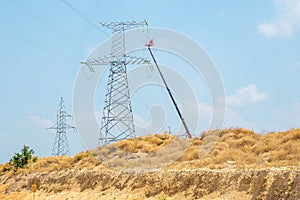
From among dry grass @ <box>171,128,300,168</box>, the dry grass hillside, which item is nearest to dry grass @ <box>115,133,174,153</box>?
the dry grass hillside

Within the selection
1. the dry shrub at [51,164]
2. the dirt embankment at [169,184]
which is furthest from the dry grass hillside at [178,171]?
the dry shrub at [51,164]

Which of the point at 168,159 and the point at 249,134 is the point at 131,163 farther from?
the point at 249,134

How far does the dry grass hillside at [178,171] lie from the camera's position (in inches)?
471

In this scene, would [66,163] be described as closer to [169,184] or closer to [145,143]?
[145,143]

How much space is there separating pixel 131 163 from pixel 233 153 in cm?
680

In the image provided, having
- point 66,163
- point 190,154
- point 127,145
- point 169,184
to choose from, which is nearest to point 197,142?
point 190,154

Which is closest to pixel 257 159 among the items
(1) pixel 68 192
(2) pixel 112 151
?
(1) pixel 68 192

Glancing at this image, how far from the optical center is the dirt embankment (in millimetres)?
11117

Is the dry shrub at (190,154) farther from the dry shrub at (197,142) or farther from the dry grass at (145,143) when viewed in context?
the dry grass at (145,143)

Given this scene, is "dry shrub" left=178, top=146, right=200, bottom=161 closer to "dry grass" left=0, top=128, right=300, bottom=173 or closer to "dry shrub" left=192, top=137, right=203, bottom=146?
"dry grass" left=0, top=128, right=300, bottom=173

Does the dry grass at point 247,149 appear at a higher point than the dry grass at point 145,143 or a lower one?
lower

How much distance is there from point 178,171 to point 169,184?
2.70ft

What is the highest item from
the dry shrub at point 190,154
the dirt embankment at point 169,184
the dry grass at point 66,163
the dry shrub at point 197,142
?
the dry grass at point 66,163

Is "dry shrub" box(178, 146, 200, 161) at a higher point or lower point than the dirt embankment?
higher
